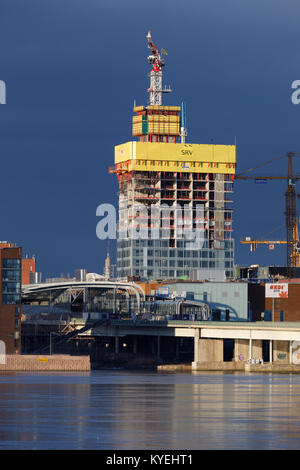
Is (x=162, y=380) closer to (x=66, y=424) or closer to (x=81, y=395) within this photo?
(x=81, y=395)

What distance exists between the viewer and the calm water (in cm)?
9119

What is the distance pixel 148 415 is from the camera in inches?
4486

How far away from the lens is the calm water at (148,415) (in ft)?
299
